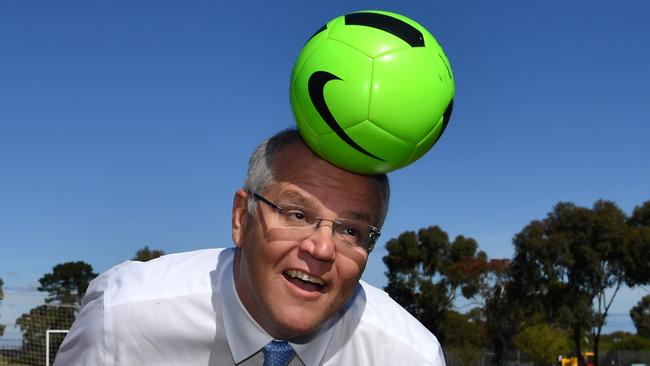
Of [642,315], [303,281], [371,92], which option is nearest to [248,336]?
[303,281]

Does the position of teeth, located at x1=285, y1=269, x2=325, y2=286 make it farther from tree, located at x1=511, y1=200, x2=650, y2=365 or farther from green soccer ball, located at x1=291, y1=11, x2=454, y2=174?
tree, located at x1=511, y1=200, x2=650, y2=365

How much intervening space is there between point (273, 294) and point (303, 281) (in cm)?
16

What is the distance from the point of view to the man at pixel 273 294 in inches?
143

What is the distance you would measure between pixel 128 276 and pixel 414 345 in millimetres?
1677

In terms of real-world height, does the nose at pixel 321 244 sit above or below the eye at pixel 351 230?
below

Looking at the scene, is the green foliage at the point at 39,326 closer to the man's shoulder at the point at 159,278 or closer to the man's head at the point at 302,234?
the man's shoulder at the point at 159,278

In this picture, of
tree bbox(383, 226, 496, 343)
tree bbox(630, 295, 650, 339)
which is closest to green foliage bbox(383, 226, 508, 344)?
tree bbox(383, 226, 496, 343)

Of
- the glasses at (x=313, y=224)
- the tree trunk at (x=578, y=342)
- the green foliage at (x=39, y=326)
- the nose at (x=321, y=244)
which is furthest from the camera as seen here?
the tree trunk at (x=578, y=342)

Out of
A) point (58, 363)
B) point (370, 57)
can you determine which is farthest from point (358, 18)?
point (58, 363)

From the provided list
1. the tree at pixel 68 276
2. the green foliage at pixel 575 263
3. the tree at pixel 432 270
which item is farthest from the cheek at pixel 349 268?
the tree at pixel 68 276

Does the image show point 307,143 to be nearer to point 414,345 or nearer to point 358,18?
point 358,18

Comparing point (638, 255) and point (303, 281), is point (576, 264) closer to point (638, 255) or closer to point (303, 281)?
point (638, 255)

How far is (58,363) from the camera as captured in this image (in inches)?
165

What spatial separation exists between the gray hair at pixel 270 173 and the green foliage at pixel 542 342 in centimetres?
5491
